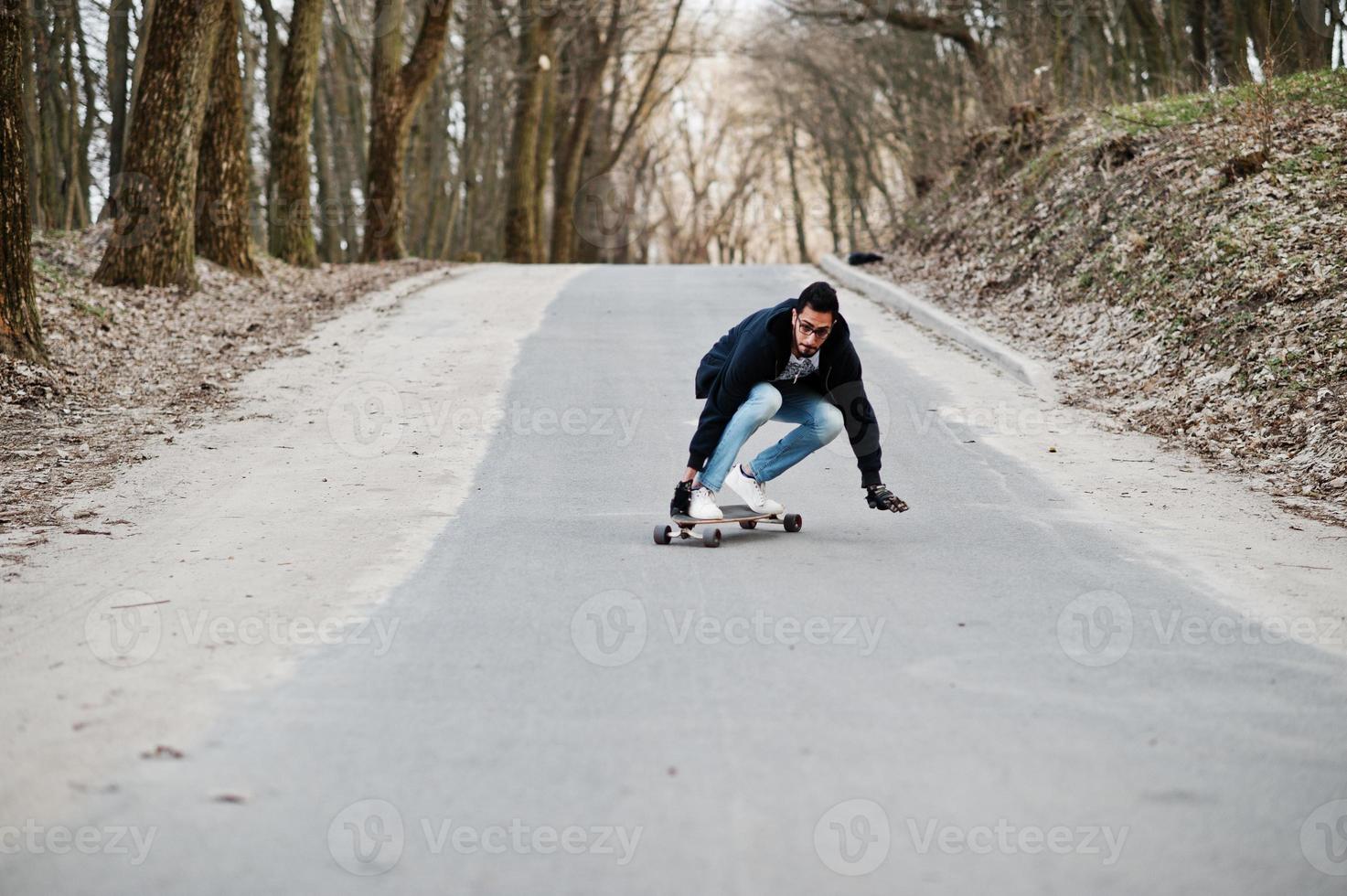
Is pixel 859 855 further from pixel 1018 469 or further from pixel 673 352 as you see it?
pixel 673 352

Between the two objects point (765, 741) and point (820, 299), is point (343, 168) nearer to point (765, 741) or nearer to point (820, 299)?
point (820, 299)

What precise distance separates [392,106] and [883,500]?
20.8 meters

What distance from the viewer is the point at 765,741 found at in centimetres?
422

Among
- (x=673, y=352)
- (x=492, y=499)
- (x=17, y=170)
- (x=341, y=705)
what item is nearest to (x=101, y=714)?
(x=341, y=705)

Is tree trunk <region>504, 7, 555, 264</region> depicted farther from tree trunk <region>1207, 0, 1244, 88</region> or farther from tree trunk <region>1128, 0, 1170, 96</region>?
tree trunk <region>1207, 0, 1244, 88</region>

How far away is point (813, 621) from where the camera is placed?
220 inches

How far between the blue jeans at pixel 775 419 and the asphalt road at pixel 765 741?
57 cm

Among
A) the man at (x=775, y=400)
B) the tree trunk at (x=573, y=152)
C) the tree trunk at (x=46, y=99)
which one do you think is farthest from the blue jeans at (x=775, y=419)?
the tree trunk at (x=573, y=152)

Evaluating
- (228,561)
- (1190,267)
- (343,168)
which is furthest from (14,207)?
(343,168)

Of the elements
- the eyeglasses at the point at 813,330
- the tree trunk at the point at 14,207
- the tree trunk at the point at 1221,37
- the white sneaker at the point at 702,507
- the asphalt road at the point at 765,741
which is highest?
the tree trunk at the point at 1221,37

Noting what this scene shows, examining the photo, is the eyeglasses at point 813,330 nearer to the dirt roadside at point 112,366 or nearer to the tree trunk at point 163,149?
the dirt roadside at point 112,366

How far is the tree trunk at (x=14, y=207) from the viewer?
11.1 metres

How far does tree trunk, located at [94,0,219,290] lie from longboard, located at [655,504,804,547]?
11.8 meters

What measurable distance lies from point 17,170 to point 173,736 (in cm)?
897
